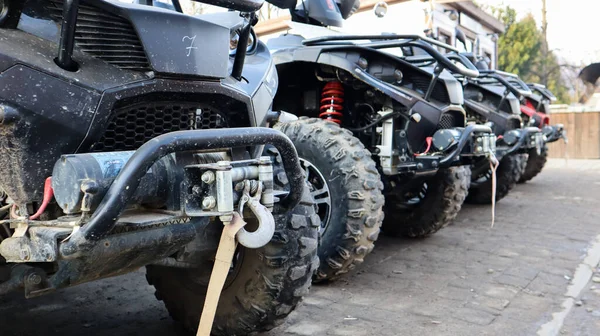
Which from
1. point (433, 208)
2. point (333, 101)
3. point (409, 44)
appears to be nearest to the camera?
point (409, 44)

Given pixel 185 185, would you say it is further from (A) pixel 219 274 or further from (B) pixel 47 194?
(B) pixel 47 194

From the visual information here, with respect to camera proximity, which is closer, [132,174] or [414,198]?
[132,174]

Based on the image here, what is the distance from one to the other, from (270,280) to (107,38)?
1286 mm

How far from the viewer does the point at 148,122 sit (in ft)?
7.32

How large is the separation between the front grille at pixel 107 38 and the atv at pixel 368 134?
7.56ft

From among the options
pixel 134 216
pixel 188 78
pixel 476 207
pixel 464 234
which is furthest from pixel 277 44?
pixel 476 207

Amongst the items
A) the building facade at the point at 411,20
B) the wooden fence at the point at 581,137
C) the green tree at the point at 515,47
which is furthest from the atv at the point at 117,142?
the green tree at the point at 515,47

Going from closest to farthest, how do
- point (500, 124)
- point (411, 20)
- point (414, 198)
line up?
1. point (414, 198)
2. point (500, 124)
3. point (411, 20)

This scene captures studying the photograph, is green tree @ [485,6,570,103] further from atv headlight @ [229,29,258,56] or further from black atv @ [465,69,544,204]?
atv headlight @ [229,29,258,56]

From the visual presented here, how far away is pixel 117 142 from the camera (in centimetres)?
216

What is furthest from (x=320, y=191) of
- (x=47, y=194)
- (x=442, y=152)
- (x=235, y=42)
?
(x=47, y=194)

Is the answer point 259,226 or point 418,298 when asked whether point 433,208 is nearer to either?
point 418,298

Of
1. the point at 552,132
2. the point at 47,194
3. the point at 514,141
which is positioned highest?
the point at 552,132

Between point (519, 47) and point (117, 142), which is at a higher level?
point (519, 47)
